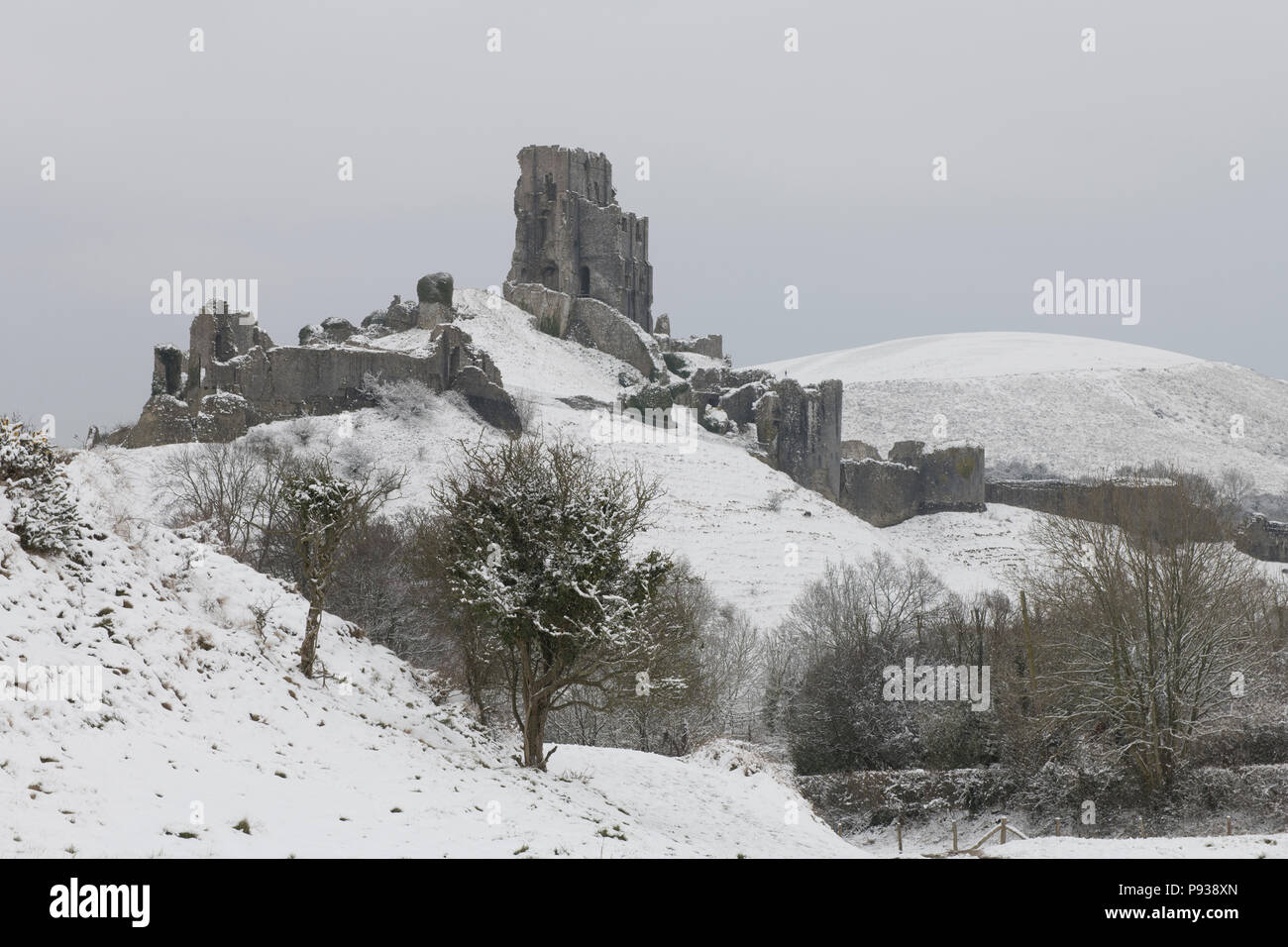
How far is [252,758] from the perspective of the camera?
13789mm

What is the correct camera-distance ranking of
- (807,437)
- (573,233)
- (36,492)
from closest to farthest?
(36,492), (807,437), (573,233)

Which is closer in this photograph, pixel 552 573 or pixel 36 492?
pixel 36 492

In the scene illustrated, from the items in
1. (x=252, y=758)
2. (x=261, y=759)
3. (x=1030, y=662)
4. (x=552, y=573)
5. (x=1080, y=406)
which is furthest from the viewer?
(x=1080, y=406)

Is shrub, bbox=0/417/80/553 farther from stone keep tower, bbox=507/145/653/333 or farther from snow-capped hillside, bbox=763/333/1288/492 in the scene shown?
snow-capped hillside, bbox=763/333/1288/492

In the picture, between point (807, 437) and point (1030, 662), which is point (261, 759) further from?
point (807, 437)

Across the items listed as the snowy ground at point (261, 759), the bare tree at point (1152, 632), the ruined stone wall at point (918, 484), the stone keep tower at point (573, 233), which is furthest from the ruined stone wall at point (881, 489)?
the snowy ground at point (261, 759)

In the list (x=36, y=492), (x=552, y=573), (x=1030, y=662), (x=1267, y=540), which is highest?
(x=36, y=492)

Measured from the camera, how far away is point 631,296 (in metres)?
98.1

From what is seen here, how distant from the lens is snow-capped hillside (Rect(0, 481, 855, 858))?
1080cm

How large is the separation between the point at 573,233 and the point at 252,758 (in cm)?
8454

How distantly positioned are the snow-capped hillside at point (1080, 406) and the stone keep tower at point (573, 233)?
4132cm

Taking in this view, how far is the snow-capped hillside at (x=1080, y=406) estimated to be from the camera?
124m

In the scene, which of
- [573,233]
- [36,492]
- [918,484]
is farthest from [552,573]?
[573,233]

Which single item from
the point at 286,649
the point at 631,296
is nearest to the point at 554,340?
the point at 631,296
